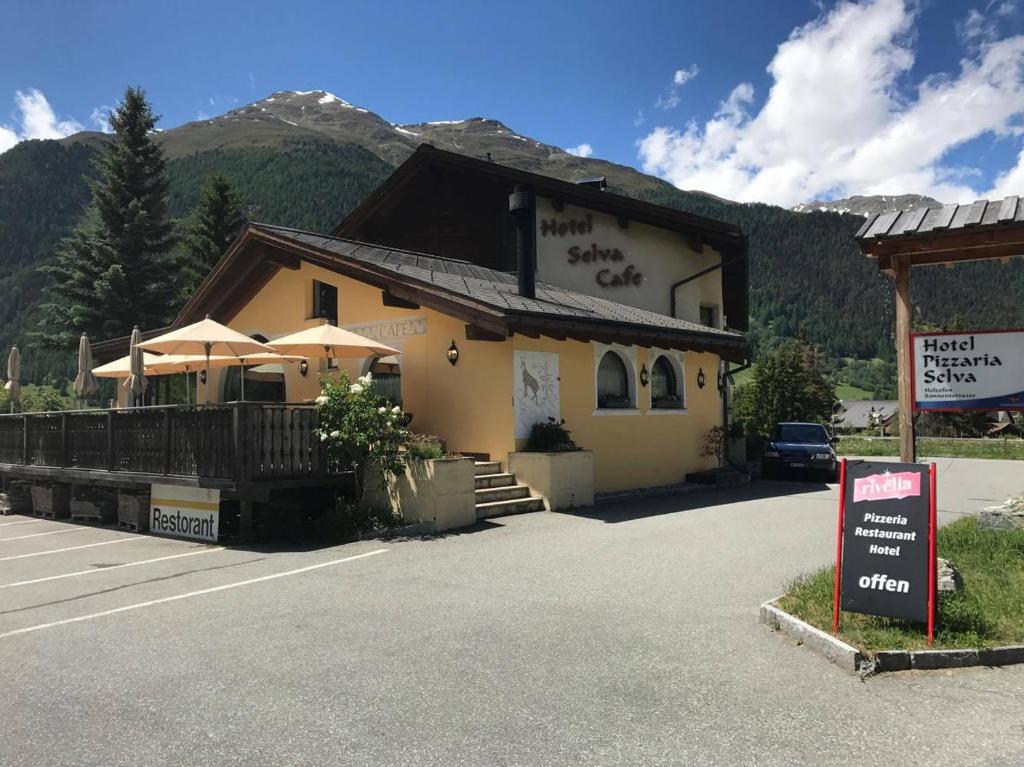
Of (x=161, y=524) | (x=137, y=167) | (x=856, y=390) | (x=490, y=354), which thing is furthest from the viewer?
(x=856, y=390)

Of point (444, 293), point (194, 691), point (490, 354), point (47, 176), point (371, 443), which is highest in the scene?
point (47, 176)

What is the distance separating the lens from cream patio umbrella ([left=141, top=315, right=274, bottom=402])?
38.4 feet

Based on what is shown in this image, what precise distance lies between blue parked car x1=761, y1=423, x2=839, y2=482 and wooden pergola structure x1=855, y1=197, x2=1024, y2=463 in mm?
11751

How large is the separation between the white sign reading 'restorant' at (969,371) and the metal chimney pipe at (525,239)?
8.62 m

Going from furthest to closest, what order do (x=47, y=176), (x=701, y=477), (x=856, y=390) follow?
1. (x=47, y=176)
2. (x=856, y=390)
3. (x=701, y=477)

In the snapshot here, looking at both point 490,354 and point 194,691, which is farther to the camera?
point 490,354

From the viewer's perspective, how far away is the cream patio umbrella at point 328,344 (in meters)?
12.2

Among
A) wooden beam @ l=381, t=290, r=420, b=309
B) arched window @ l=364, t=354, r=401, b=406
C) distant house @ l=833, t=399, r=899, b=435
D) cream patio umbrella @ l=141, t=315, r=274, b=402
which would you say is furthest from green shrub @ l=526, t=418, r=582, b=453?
distant house @ l=833, t=399, r=899, b=435

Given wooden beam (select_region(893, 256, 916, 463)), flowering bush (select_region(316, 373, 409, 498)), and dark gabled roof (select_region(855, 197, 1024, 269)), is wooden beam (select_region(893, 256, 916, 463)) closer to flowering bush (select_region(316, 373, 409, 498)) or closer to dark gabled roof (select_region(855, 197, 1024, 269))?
dark gabled roof (select_region(855, 197, 1024, 269))

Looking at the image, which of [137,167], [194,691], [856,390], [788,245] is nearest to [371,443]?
[194,691]

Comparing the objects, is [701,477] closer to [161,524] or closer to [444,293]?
[444,293]

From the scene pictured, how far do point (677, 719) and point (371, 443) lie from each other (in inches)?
281

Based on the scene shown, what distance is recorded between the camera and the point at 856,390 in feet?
363

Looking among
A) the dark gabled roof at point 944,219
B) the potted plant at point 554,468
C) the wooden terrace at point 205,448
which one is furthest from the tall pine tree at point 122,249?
the dark gabled roof at point 944,219
